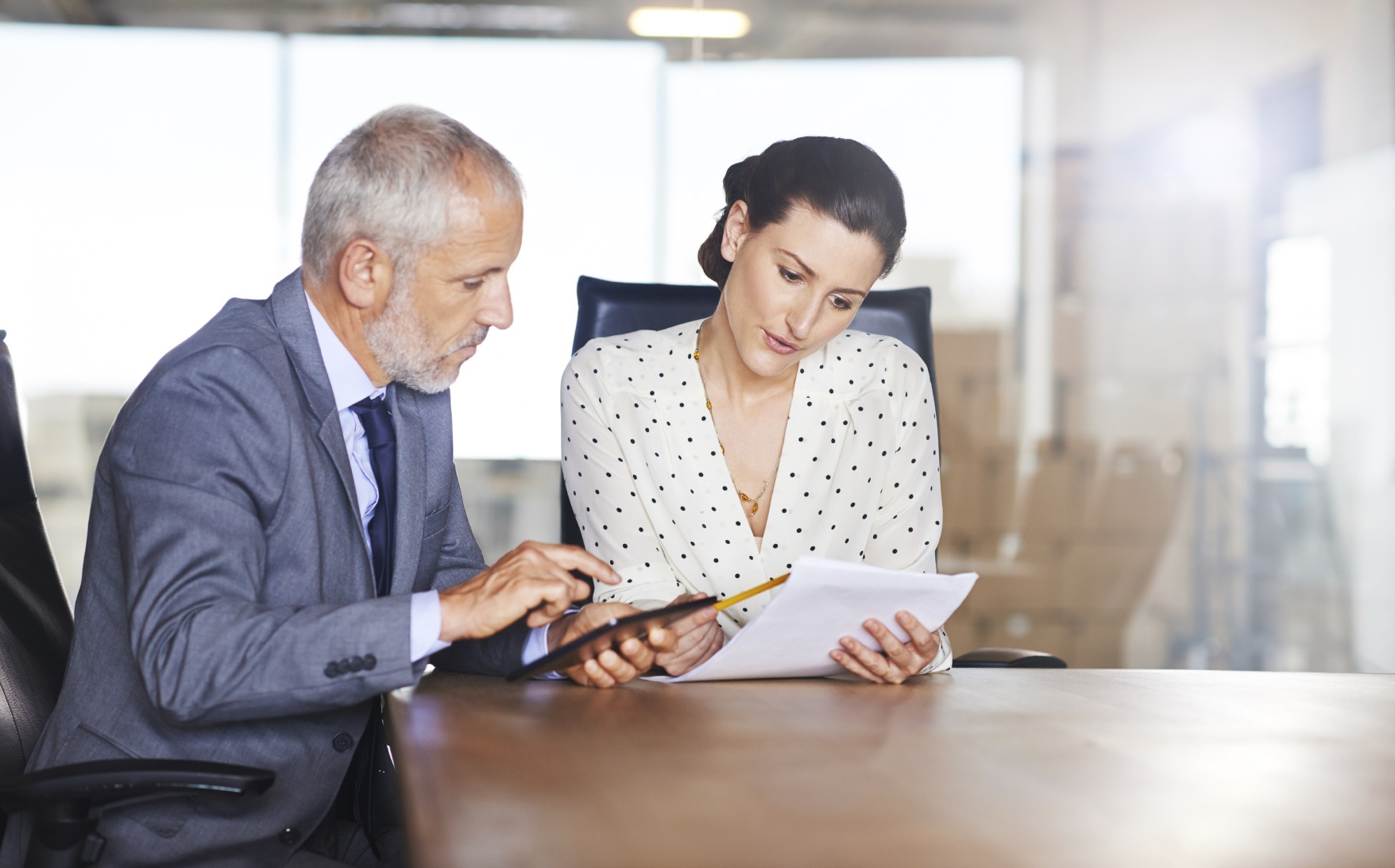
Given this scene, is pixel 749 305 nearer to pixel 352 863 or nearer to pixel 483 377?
pixel 352 863

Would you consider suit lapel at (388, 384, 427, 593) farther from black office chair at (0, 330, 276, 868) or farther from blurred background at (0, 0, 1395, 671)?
blurred background at (0, 0, 1395, 671)

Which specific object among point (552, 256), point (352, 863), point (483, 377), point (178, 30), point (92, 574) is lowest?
point (352, 863)

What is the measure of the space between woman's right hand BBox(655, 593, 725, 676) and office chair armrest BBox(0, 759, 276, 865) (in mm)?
455

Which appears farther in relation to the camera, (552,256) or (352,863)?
(552,256)

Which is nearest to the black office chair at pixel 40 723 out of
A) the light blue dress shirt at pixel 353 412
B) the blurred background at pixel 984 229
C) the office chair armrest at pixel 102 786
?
the office chair armrest at pixel 102 786

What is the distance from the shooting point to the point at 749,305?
1614mm

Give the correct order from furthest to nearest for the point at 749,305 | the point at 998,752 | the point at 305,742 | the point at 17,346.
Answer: the point at 17,346 → the point at 749,305 → the point at 305,742 → the point at 998,752

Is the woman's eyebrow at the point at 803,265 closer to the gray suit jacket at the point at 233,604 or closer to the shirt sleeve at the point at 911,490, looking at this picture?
the shirt sleeve at the point at 911,490

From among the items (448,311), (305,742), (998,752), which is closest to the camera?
(998,752)

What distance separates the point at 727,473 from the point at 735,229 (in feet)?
1.22

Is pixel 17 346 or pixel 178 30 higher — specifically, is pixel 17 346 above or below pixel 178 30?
below

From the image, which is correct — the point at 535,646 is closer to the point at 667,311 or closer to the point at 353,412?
the point at 353,412

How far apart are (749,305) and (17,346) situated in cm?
306

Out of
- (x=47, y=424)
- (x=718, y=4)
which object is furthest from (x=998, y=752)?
(x=47, y=424)
